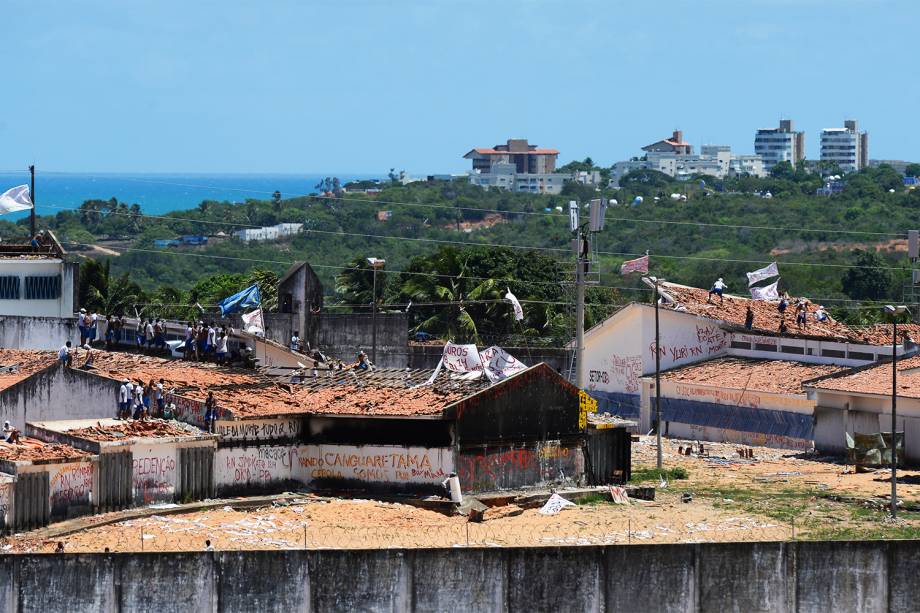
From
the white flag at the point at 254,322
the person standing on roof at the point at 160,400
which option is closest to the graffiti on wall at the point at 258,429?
the person standing on roof at the point at 160,400

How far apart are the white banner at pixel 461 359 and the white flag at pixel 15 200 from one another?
84.0 ft

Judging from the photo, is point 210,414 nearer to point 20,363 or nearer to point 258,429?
point 258,429

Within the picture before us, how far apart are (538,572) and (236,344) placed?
69.4 ft

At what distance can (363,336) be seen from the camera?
67.8m

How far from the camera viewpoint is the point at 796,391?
55688 millimetres

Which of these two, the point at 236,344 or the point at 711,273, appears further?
the point at 711,273

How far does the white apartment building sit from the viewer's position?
529 feet

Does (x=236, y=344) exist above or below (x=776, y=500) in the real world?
above

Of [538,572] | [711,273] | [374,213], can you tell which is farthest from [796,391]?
[374,213]

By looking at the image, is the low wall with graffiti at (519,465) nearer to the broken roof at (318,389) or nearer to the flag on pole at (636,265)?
the broken roof at (318,389)

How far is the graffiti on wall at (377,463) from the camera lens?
4191 cm

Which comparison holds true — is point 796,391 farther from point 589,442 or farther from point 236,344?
point 236,344

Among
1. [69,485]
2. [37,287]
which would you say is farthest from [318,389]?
[37,287]

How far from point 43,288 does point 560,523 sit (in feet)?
104
